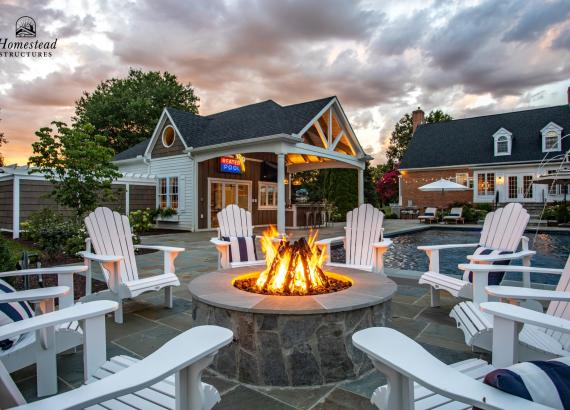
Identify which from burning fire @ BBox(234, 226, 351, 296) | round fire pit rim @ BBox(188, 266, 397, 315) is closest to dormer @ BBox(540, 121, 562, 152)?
round fire pit rim @ BBox(188, 266, 397, 315)

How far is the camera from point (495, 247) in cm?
349

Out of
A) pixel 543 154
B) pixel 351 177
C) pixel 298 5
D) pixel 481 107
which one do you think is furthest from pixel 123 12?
pixel 481 107

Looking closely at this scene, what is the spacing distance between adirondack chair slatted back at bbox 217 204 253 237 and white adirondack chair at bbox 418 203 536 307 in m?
2.40

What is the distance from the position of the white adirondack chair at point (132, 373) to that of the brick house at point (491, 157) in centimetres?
2062

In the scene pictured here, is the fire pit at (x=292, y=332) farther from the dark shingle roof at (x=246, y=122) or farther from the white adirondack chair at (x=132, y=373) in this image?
the dark shingle roof at (x=246, y=122)

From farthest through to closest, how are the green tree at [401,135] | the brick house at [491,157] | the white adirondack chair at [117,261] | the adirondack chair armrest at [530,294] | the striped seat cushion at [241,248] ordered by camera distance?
1. the green tree at [401,135]
2. the brick house at [491,157]
3. the striped seat cushion at [241,248]
4. the white adirondack chair at [117,261]
5. the adirondack chair armrest at [530,294]

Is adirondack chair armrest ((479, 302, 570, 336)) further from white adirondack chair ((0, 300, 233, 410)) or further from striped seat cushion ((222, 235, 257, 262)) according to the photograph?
striped seat cushion ((222, 235, 257, 262))

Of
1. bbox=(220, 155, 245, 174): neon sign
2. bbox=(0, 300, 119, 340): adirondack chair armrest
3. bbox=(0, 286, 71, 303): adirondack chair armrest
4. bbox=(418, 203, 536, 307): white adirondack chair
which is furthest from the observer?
bbox=(220, 155, 245, 174): neon sign

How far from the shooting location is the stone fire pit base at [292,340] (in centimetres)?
206

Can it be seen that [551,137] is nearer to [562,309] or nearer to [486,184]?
[486,184]

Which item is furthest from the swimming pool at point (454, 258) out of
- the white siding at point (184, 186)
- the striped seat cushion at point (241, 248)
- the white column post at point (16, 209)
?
the white column post at point (16, 209)

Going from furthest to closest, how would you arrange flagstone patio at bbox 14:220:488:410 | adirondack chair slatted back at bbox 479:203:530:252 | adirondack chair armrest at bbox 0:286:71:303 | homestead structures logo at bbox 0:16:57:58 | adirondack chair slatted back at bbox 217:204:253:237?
homestead structures logo at bbox 0:16:57:58 < adirondack chair slatted back at bbox 217:204:253:237 < adirondack chair slatted back at bbox 479:203:530:252 < flagstone patio at bbox 14:220:488:410 < adirondack chair armrest at bbox 0:286:71:303

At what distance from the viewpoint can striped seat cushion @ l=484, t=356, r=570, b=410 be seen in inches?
31.0

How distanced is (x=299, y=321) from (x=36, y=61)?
1093 centimetres
